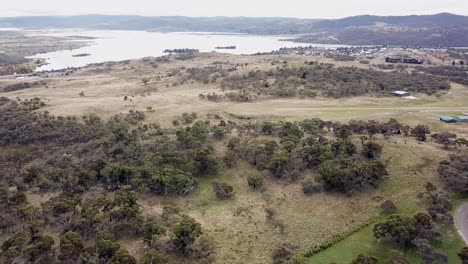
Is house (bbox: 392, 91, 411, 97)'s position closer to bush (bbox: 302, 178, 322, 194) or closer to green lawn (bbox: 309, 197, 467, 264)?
bush (bbox: 302, 178, 322, 194)

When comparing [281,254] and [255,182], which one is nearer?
[281,254]

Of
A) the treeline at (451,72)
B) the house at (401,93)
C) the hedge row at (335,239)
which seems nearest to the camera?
the hedge row at (335,239)

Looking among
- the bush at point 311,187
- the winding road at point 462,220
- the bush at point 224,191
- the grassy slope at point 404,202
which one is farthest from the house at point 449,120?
the bush at point 224,191

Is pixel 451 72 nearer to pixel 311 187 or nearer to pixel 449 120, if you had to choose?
pixel 449 120

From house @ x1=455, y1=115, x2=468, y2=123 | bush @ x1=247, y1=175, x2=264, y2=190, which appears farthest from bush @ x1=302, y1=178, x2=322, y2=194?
house @ x1=455, y1=115, x2=468, y2=123

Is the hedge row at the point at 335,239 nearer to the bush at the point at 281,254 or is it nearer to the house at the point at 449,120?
the bush at the point at 281,254

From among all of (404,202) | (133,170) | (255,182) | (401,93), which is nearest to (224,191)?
(255,182)

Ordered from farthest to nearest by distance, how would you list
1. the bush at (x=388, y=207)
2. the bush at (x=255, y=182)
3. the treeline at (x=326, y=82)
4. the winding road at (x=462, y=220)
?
the treeline at (x=326, y=82) < the bush at (x=255, y=182) < the bush at (x=388, y=207) < the winding road at (x=462, y=220)

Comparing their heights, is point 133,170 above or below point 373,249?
above
